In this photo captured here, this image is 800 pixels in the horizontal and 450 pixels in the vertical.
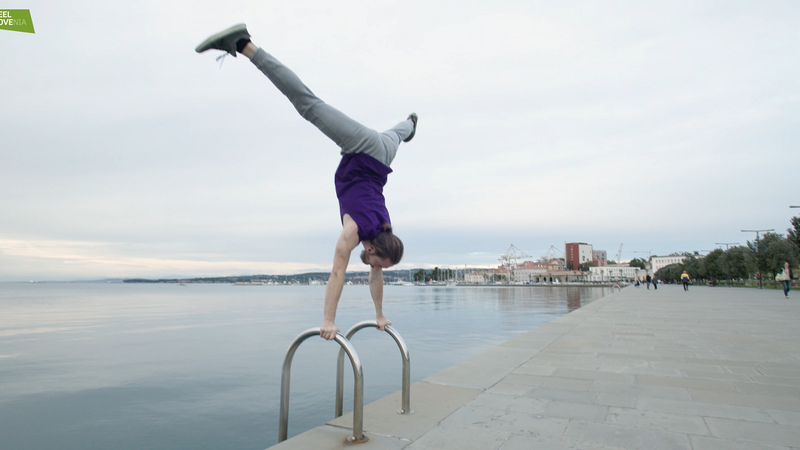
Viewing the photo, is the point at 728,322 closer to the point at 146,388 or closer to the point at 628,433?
the point at 628,433

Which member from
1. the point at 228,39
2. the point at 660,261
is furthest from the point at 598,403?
the point at 660,261

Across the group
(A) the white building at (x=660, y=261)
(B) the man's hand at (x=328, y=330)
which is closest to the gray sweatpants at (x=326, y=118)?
(B) the man's hand at (x=328, y=330)

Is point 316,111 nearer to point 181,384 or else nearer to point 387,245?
point 387,245

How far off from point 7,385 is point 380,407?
10298mm

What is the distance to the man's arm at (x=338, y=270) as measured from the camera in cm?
271

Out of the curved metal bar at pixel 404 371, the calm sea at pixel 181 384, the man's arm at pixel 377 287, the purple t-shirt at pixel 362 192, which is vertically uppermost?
the purple t-shirt at pixel 362 192

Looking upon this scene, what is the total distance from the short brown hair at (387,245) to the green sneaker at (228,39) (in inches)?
55.7

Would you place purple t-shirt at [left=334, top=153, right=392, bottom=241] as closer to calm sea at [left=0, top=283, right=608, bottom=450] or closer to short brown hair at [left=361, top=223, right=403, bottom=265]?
short brown hair at [left=361, top=223, right=403, bottom=265]

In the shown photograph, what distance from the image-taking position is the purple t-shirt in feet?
9.22

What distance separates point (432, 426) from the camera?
3100 millimetres

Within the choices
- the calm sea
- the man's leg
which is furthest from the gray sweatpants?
the calm sea

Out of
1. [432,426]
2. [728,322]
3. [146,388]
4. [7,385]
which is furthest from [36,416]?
[728,322]

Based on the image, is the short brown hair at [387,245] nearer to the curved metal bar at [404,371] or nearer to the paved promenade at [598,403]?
the curved metal bar at [404,371]

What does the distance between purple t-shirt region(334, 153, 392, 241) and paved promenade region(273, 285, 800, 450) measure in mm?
1409
